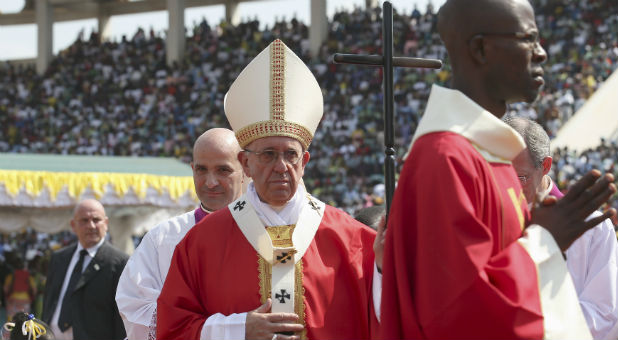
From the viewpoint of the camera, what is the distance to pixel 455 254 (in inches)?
83.7

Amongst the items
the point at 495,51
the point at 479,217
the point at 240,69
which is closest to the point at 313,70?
the point at 240,69

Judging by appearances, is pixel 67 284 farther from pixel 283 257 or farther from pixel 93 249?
pixel 283 257

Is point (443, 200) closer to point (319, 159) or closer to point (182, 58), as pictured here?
point (319, 159)

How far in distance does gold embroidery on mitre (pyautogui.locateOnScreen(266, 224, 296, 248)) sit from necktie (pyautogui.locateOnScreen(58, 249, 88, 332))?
12.5 feet

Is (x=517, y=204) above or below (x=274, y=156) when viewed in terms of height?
below

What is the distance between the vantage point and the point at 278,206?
11.0 ft

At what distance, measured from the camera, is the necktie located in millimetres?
6672

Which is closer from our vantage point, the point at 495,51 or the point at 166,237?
the point at 495,51

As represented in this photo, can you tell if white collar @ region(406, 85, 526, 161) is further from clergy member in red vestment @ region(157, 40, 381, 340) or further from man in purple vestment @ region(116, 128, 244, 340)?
man in purple vestment @ region(116, 128, 244, 340)

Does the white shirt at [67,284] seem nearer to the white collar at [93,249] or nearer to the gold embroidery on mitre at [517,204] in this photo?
the white collar at [93,249]

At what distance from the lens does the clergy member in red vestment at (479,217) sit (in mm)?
2125

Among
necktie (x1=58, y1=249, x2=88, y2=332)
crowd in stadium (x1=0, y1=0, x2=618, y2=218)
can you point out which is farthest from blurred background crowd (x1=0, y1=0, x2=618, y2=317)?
necktie (x1=58, y1=249, x2=88, y2=332)

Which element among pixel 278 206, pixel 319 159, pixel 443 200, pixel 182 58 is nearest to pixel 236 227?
pixel 278 206

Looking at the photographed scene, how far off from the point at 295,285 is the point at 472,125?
1.15 meters
